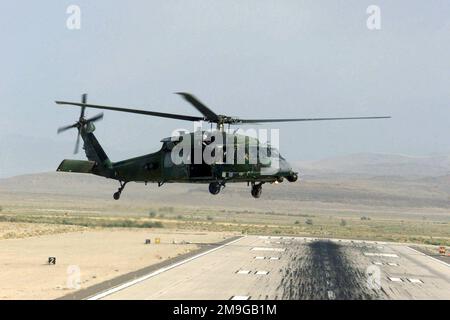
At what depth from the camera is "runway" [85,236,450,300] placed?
110 ft

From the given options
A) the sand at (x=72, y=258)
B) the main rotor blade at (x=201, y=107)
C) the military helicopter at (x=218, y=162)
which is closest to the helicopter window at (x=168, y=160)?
the military helicopter at (x=218, y=162)

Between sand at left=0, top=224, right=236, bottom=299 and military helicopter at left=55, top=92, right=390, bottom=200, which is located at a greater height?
military helicopter at left=55, top=92, right=390, bottom=200

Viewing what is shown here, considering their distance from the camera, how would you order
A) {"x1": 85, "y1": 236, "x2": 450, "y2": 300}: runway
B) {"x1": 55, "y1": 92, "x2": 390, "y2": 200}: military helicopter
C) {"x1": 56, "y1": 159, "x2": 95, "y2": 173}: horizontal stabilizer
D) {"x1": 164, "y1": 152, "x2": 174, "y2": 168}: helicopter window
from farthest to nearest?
{"x1": 56, "y1": 159, "x2": 95, "y2": 173}: horizontal stabilizer
{"x1": 164, "y1": 152, "x2": 174, "y2": 168}: helicopter window
{"x1": 55, "y1": 92, "x2": 390, "y2": 200}: military helicopter
{"x1": 85, "y1": 236, "x2": 450, "y2": 300}: runway

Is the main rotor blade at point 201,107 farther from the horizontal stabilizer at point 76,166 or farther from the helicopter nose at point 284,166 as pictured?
the horizontal stabilizer at point 76,166

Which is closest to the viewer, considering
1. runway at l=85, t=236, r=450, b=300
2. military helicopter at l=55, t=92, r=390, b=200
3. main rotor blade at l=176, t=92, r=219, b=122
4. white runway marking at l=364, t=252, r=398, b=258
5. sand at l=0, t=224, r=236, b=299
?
main rotor blade at l=176, t=92, r=219, b=122

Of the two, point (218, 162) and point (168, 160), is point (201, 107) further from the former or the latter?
point (168, 160)

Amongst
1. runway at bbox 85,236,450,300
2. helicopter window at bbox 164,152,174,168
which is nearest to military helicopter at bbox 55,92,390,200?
helicopter window at bbox 164,152,174,168

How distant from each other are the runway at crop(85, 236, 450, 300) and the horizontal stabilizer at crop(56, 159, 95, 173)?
878 centimetres

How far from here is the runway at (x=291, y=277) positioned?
33562 mm

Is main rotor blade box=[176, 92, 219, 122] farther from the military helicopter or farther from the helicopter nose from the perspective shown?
the helicopter nose

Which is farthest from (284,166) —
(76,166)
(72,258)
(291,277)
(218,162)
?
(72,258)

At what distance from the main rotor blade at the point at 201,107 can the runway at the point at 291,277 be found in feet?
31.8
